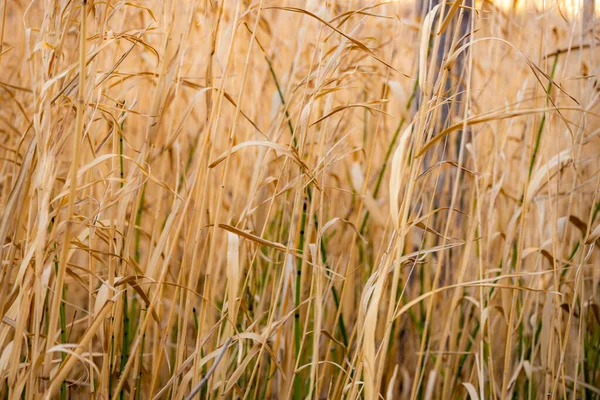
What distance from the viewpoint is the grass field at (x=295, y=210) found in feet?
1.90

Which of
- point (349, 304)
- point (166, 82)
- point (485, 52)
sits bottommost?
point (349, 304)

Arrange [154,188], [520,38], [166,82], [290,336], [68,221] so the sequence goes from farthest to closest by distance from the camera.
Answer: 1. [154,188]
2. [520,38]
3. [290,336]
4. [166,82]
5. [68,221]

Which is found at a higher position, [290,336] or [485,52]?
[485,52]

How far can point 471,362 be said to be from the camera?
107cm

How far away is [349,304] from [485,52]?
2.15 feet

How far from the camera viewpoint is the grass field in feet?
1.90

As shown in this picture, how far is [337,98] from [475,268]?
1.42 feet

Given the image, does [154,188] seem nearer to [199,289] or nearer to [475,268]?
[199,289]

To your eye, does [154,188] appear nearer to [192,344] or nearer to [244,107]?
[244,107]

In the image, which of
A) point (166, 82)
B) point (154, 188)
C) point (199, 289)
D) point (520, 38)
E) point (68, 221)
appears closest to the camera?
point (68, 221)

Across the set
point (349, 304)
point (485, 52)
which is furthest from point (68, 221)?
point (485, 52)

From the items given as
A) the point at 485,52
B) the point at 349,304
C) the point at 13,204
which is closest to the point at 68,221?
the point at 13,204

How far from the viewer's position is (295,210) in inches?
29.2

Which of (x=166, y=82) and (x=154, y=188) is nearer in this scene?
(x=166, y=82)
